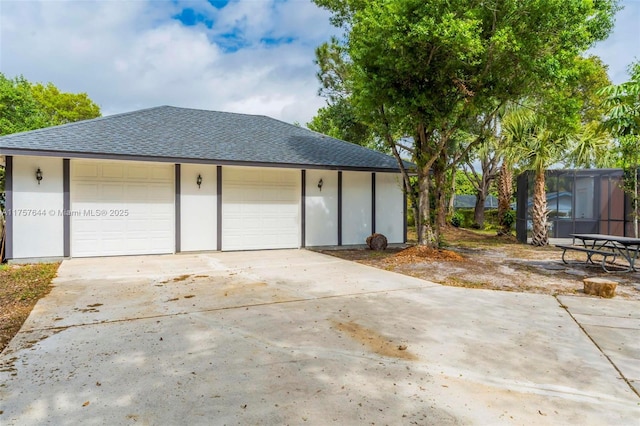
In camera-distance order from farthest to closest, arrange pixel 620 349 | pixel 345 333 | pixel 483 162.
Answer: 1. pixel 483 162
2. pixel 345 333
3. pixel 620 349

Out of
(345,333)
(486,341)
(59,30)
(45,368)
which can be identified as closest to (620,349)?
(486,341)

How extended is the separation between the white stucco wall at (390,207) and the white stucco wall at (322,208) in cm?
146

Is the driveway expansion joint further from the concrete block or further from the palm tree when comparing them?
the palm tree

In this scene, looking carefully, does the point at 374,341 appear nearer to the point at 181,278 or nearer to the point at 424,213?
the point at 181,278

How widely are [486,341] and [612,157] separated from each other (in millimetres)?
13140

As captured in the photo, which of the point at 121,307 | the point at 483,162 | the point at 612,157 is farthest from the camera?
the point at 483,162

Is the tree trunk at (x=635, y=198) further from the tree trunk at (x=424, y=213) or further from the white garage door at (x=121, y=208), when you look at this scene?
the white garage door at (x=121, y=208)

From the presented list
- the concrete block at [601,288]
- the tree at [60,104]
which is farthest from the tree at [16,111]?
the concrete block at [601,288]

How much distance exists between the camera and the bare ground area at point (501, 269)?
244 inches

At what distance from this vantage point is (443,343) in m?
3.55

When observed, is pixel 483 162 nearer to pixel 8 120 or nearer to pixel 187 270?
pixel 187 270

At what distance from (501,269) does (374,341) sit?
533 cm

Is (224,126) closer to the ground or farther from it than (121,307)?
farther from it

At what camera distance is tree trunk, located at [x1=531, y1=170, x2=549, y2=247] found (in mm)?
12078
